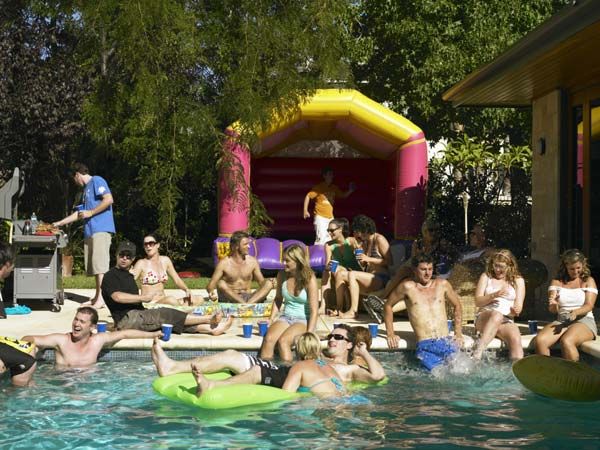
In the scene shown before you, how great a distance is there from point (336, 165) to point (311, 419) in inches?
497

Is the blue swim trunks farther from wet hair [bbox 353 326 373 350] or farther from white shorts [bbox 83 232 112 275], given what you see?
white shorts [bbox 83 232 112 275]

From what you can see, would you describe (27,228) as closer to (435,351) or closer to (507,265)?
(435,351)

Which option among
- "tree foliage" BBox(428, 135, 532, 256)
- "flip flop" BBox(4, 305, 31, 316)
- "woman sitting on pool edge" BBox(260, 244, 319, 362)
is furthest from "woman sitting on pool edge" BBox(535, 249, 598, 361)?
"tree foliage" BBox(428, 135, 532, 256)

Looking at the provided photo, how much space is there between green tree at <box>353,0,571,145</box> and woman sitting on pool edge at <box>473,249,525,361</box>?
1092 cm

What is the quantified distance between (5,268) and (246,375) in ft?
6.58

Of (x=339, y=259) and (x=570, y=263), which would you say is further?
(x=339, y=259)

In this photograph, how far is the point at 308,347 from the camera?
7.12 meters

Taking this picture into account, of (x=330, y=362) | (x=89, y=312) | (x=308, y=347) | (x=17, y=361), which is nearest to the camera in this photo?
(x=308, y=347)

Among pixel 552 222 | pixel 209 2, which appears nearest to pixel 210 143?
pixel 209 2

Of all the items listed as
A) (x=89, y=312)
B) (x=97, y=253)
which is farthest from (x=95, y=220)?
(x=89, y=312)

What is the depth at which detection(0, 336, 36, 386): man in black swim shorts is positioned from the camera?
7.20 m

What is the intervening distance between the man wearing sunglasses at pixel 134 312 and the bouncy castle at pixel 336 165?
236 inches

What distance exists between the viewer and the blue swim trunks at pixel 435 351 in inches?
313

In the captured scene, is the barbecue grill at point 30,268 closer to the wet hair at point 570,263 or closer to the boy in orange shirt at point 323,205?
the wet hair at point 570,263
